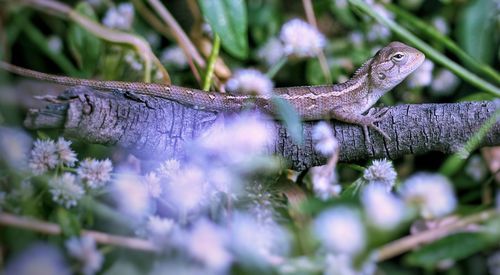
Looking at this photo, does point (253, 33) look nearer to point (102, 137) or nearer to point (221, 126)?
point (221, 126)

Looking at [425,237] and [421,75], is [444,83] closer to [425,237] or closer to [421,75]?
[421,75]

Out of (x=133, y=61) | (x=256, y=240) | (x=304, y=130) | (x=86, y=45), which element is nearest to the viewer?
(x=256, y=240)

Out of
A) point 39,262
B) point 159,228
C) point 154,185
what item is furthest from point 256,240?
point 39,262

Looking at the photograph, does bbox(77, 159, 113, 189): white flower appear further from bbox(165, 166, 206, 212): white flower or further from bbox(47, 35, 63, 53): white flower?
bbox(47, 35, 63, 53): white flower

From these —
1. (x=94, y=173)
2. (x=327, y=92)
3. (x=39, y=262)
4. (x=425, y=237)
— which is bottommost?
(x=39, y=262)

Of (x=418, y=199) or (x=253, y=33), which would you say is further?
(x=253, y=33)

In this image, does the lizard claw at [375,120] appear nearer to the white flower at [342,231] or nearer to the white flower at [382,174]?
the white flower at [382,174]

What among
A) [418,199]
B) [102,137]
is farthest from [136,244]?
[418,199]

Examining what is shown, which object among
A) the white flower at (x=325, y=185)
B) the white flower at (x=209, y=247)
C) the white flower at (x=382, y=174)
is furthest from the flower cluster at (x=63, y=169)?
the white flower at (x=382, y=174)
